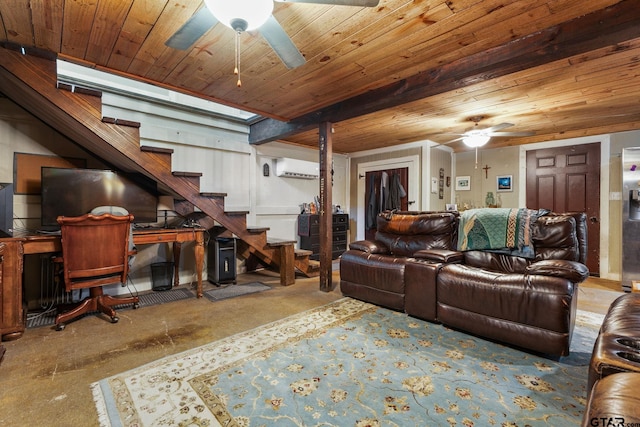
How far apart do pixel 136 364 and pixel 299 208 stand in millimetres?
3881

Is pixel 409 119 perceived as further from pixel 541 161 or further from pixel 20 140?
pixel 20 140

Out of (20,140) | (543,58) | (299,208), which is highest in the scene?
(543,58)

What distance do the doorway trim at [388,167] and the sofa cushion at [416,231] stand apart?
1.97 meters

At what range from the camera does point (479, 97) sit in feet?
10.7

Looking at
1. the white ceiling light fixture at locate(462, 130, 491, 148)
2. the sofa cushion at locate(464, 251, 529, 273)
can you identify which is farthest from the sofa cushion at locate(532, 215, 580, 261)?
the white ceiling light fixture at locate(462, 130, 491, 148)

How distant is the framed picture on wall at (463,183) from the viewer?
19.2ft

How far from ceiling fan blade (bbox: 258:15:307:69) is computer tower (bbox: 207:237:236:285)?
264 cm

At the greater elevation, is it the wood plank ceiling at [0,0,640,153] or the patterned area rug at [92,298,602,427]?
the wood plank ceiling at [0,0,640,153]

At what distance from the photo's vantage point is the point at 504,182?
5.42 m

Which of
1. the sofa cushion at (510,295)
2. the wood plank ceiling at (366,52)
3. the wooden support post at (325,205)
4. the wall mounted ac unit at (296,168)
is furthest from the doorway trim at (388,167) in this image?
the sofa cushion at (510,295)

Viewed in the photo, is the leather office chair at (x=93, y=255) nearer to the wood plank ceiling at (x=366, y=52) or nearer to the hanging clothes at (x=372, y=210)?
the wood plank ceiling at (x=366, y=52)

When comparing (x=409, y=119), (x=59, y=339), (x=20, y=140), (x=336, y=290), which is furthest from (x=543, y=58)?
(x=20, y=140)

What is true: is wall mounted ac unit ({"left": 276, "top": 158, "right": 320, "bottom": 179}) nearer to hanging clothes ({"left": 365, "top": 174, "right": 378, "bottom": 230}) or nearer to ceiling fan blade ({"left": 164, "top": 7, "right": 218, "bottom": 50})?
hanging clothes ({"left": 365, "top": 174, "right": 378, "bottom": 230})

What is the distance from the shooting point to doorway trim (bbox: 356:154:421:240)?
17.8 ft
